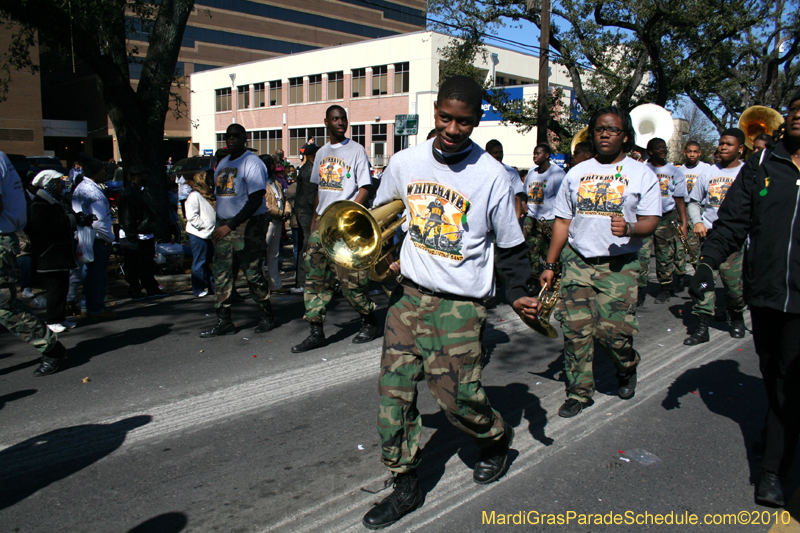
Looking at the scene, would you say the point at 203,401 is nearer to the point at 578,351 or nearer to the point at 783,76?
the point at 578,351

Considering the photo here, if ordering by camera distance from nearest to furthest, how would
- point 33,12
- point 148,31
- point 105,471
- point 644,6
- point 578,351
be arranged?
point 105,471 → point 578,351 → point 33,12 → point 148,31 → point 644,6

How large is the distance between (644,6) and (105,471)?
57.7ft

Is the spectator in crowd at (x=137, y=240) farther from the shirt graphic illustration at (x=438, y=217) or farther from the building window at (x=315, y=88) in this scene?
the building window at (x=315, y=88)

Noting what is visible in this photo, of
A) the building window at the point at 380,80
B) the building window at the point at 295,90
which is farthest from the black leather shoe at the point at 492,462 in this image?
the building window at the point at 295,90

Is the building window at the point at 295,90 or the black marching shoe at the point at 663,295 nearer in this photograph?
the black marching shoe at the point at 663,295

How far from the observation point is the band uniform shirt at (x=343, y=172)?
6047 mm

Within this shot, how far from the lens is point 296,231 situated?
32.9ft

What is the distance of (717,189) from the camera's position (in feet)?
23.5

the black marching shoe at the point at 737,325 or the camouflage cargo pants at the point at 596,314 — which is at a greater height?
the camouflage cargo pants at the point at 596,314

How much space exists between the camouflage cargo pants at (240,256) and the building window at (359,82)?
43821mm

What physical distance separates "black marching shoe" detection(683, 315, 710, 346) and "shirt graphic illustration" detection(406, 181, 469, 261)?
14.9 feet

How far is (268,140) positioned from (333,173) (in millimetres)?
53642

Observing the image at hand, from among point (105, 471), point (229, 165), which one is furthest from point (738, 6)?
point (105, 471)

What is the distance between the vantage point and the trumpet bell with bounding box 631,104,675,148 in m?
10.1
